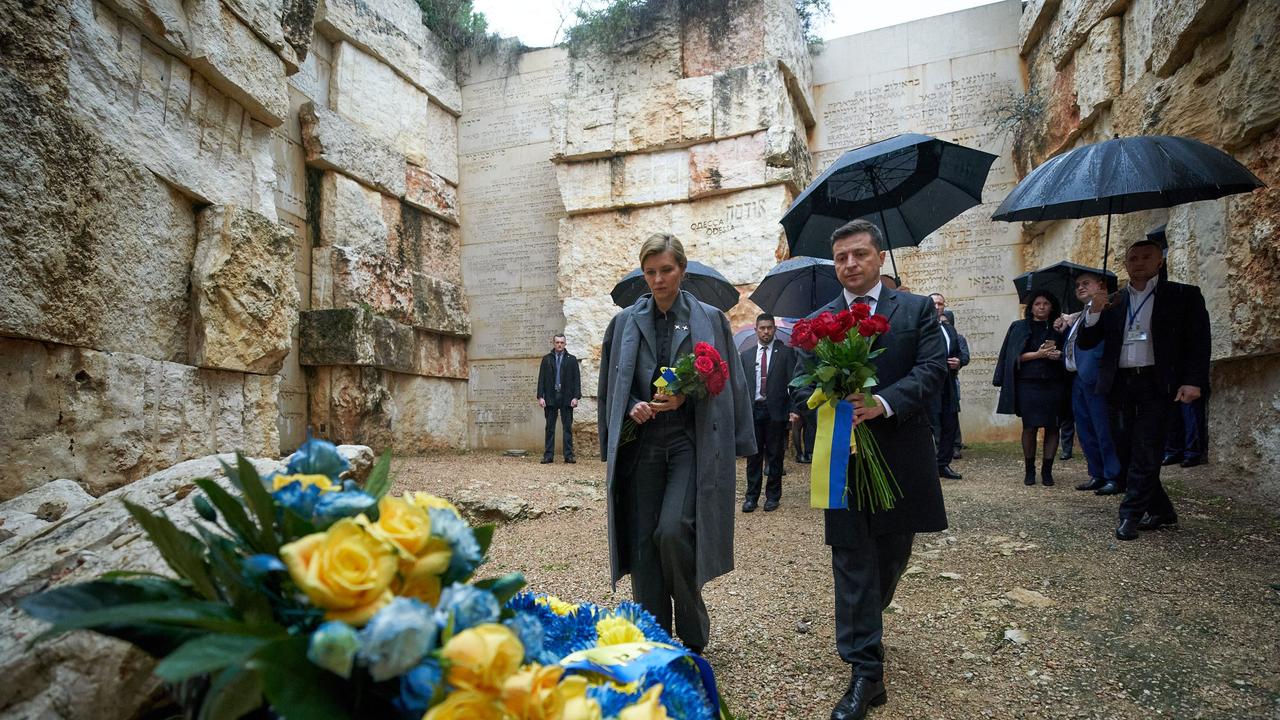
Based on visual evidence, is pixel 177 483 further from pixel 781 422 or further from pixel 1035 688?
pixel 781 422

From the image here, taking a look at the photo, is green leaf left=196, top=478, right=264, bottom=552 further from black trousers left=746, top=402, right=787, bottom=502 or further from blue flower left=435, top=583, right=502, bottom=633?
black trousers left=746, top=402, right=787, bottom=502

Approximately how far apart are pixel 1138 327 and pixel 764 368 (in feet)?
10.3

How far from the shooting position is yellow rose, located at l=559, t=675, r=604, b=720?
937 millimetres

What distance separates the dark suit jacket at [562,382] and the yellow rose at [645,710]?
Answer: 28.6 feet

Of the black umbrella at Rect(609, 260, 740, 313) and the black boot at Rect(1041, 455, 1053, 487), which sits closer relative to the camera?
the black boot at Rect(1041, 455, 1053, 487)

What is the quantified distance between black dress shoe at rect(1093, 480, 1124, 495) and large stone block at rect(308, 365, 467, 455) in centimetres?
819

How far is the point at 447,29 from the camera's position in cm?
1140

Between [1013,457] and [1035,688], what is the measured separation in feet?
20.4

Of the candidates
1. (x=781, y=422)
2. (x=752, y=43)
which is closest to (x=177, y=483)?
(x=781, y=422)

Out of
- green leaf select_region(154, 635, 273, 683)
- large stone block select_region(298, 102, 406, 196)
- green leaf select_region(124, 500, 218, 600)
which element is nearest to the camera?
green leaf select_region(154, 635, 273, 683)

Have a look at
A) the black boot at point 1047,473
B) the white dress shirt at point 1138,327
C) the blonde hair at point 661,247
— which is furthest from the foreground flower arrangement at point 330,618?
the black boot at point 1047,473

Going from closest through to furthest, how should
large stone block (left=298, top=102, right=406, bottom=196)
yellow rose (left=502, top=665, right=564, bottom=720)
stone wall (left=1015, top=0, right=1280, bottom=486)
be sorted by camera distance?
1. yellow rose (left=502, top=665, right=564, bottom=720)
2. stone wall (left=1015, top=0, right=1280, bottom=486)
3. large stone block (left=298, top=102, right=406, bottom=196)

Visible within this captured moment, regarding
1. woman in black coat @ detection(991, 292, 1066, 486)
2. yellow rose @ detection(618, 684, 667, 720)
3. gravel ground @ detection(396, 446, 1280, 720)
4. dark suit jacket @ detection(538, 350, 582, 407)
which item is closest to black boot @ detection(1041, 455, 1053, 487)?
woman in black coat @ detection(991, 292, 1066, 486)

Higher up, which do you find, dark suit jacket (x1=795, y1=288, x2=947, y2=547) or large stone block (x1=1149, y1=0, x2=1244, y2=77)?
large stone block (x1=1149, y1=0, x2=1244, y2=77)
